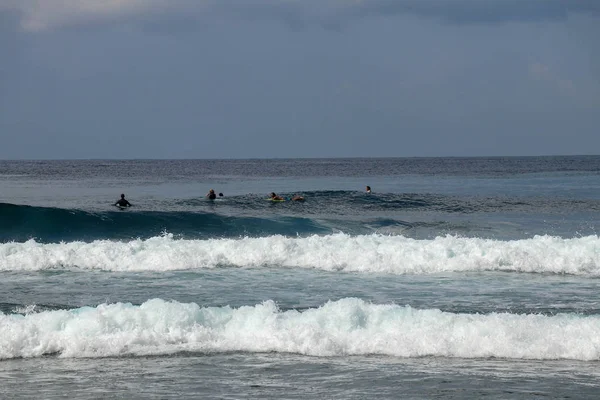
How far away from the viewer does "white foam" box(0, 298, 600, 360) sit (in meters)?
11.9

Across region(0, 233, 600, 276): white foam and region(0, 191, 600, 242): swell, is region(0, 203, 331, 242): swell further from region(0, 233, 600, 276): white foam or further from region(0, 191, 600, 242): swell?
region(0, 233, 600, 276): white foam

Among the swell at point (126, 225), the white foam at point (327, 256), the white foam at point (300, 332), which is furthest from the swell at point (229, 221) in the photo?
the white foam at point (300, 332)

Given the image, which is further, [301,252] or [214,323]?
[301,252]

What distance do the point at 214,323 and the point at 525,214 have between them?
92.7 feet

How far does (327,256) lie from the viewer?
69.7 feet

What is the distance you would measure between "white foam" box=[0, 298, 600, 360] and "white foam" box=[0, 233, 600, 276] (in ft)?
23.4

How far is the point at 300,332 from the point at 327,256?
29.2 ft

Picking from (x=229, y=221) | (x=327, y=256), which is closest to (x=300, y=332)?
(x=327, y=256)

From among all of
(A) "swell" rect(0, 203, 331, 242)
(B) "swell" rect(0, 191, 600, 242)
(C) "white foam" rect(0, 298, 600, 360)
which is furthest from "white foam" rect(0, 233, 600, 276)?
(B) "swell" rect(0, 191, 600, 242)

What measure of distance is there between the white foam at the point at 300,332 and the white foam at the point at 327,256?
7.14m

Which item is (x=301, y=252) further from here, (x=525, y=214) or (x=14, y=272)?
(x=525, y=214)

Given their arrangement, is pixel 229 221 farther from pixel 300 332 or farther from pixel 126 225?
pixel 300 332

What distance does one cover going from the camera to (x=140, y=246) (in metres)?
21.8

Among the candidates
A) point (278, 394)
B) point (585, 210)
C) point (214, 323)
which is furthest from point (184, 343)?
point (585, 210)
